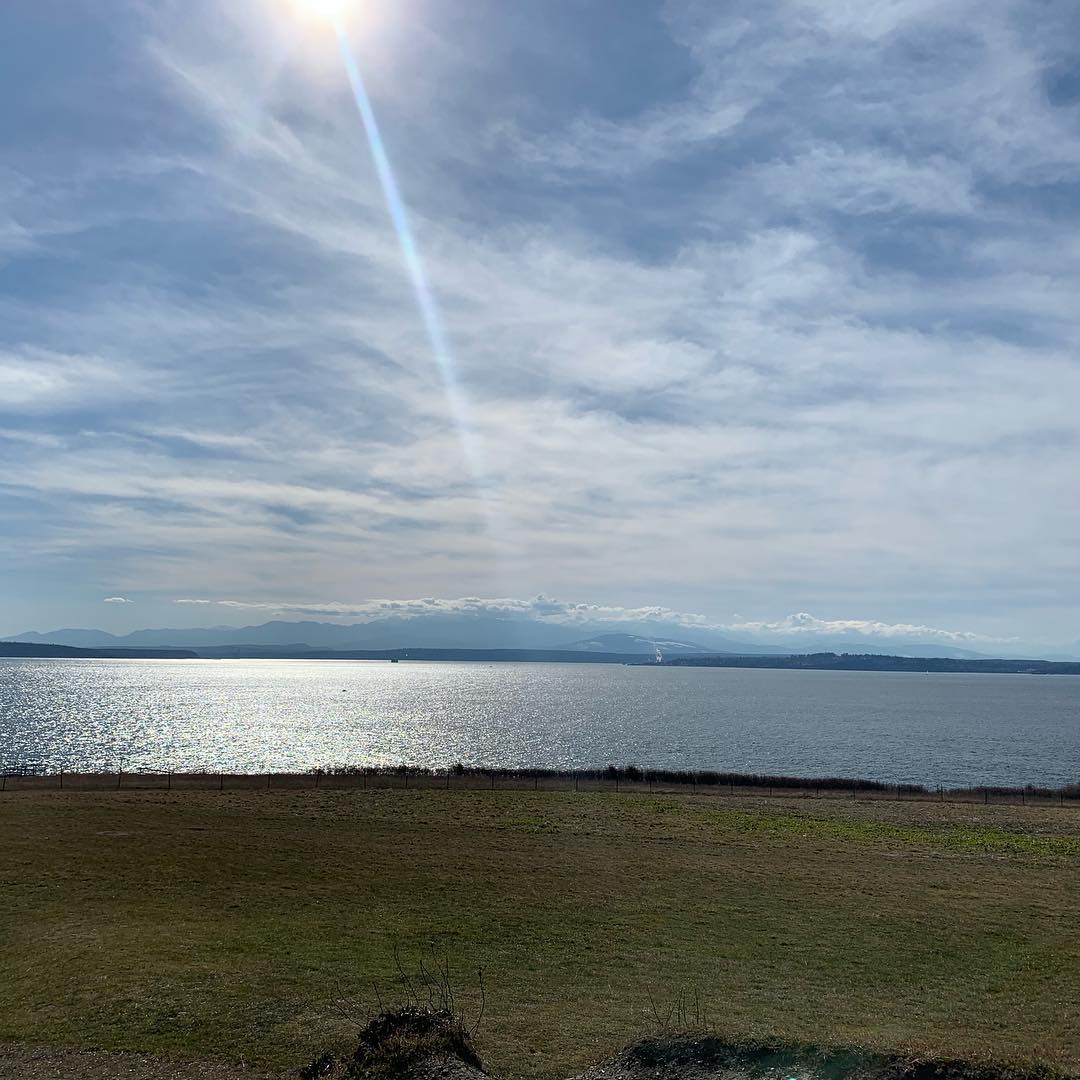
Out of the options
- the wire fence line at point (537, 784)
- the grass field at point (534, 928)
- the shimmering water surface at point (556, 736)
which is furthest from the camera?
the shimmering water surface at point (556, 736)

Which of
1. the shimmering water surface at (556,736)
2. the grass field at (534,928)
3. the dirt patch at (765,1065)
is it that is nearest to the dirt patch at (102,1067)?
the grass field at (534,928)

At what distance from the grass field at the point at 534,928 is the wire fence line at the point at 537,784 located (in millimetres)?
12277

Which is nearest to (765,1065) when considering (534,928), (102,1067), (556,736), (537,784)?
(534,928)

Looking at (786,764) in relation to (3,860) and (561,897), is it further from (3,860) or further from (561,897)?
(3,860)

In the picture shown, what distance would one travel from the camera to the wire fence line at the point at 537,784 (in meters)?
53.9

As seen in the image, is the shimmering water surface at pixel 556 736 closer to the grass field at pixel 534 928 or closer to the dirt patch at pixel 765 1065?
the grass field at pixel 534 928

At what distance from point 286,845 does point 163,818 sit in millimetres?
8720

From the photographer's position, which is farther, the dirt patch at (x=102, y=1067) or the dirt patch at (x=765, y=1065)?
the dirt patch at (x=102, y=1067)

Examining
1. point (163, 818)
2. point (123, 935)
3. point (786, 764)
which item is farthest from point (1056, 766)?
point (123, 935)

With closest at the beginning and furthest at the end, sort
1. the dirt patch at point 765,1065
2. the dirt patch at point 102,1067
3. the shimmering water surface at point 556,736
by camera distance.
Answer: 1. the dirt patch at point 765,1065
2. the dirt patch at point 102,1067
3. the shimmering water surface at point 556,736

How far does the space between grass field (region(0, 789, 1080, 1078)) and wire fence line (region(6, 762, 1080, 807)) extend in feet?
40.3

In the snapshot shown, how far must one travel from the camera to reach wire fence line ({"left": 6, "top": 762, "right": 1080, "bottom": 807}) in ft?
177

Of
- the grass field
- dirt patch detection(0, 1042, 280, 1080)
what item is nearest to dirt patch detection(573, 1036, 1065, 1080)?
the grass field

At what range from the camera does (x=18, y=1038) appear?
52.4ft
